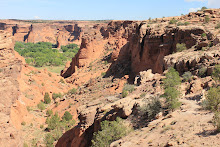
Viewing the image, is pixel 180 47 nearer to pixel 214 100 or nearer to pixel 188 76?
pixel 188 76

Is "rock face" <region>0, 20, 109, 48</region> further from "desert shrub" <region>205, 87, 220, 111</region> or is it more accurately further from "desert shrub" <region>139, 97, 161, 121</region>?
"desert shrub" <region>205, 87, 220, 111</region>

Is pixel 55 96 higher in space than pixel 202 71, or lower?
lower

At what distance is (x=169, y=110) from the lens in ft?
41.8

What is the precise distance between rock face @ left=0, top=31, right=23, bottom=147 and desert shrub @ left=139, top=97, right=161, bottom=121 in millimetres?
8083

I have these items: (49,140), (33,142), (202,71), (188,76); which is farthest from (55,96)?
(202,71)

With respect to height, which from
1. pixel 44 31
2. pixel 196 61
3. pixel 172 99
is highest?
pixel 44 31

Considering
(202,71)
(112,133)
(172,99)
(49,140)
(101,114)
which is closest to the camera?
(112,133)

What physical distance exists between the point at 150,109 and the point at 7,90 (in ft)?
38.4

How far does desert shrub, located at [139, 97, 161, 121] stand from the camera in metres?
13.0

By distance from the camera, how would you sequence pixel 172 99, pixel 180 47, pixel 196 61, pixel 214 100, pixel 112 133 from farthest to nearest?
1. pixel 180 47
2. pixel 196 61
3. pixel 172 99
4. pixel 112 133
5. pixel 214 100

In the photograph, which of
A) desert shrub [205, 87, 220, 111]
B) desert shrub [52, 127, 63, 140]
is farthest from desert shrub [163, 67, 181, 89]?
desert shrub [52, 127, 63, 140]

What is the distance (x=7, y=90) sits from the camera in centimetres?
1928

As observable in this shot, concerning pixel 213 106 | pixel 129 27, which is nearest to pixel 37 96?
pixel 129 27

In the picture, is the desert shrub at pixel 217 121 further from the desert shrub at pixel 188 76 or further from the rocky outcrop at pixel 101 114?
the desert shrub at pixel 188 76
